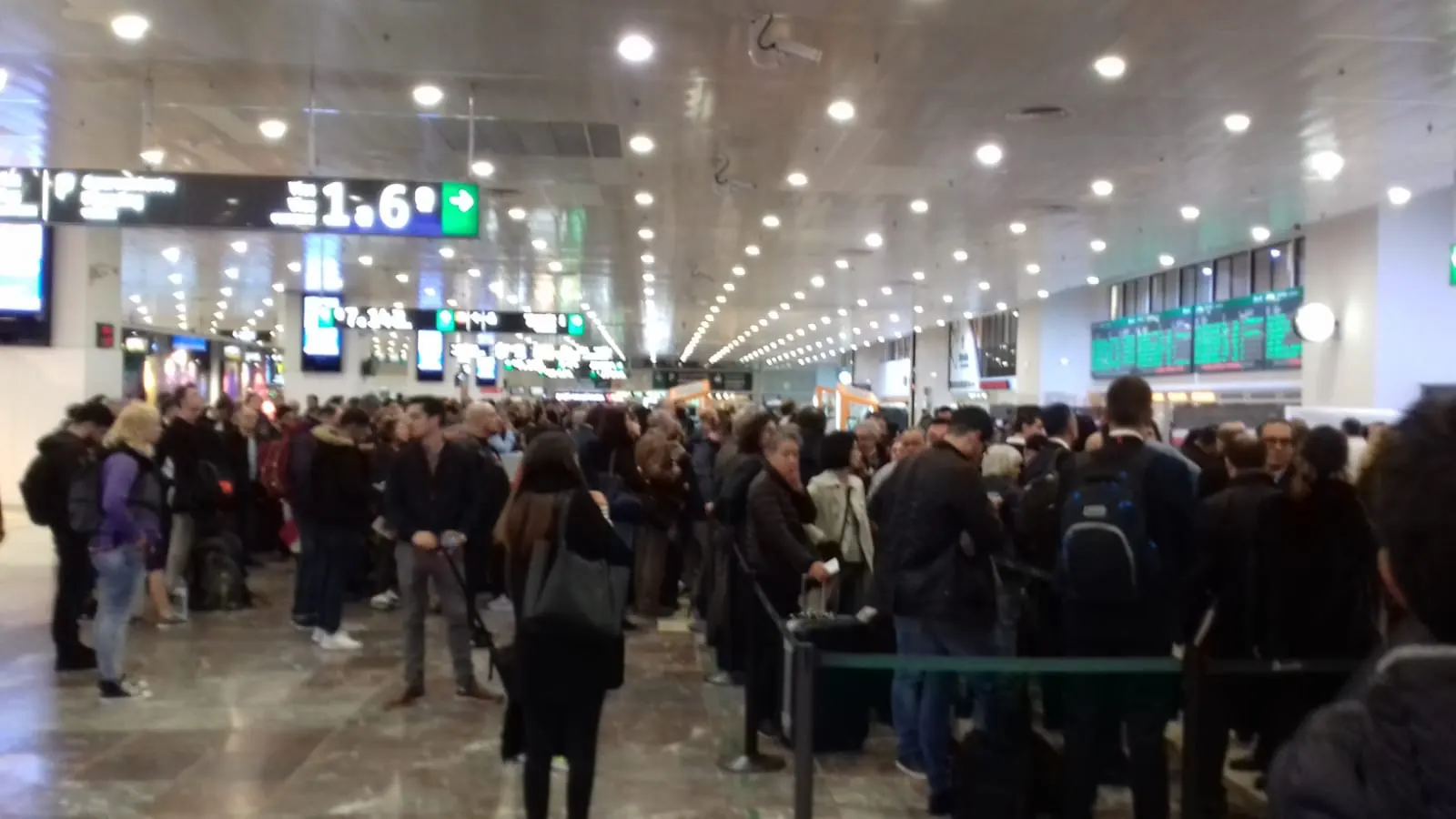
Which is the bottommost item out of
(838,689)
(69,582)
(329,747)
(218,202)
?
(329,747)

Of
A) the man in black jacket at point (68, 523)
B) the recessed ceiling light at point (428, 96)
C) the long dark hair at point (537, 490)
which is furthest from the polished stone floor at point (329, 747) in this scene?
the recessed ceiling light at point (428, 96)

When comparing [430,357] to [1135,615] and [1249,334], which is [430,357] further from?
[1135,615]

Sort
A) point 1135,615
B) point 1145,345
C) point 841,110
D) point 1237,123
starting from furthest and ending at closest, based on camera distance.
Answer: point 1145,345 → point 1237,123 → point 841,110 → point 1135,615

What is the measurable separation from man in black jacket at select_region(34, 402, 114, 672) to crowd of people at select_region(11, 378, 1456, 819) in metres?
0.02

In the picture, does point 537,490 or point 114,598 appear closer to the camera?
point 537,490

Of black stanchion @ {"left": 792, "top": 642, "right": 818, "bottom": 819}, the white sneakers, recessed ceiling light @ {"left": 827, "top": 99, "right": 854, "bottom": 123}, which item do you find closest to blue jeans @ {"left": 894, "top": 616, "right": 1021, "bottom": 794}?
black stanchion @ {"left": 792, "top": 642, "right": 818, "bottom": 819}

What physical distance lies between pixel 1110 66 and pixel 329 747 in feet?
25.6

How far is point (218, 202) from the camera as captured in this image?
991 cm

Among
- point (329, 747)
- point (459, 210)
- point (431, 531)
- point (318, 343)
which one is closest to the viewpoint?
point (329, 747)

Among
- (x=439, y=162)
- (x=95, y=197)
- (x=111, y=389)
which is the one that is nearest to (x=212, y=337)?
(x=111, y=389)

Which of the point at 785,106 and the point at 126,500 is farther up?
the point at 785,106

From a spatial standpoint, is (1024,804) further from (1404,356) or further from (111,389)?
(111,389)

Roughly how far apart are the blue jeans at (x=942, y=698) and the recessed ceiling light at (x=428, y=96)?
725 centimetres

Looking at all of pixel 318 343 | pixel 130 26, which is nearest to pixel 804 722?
pixel 130 26
